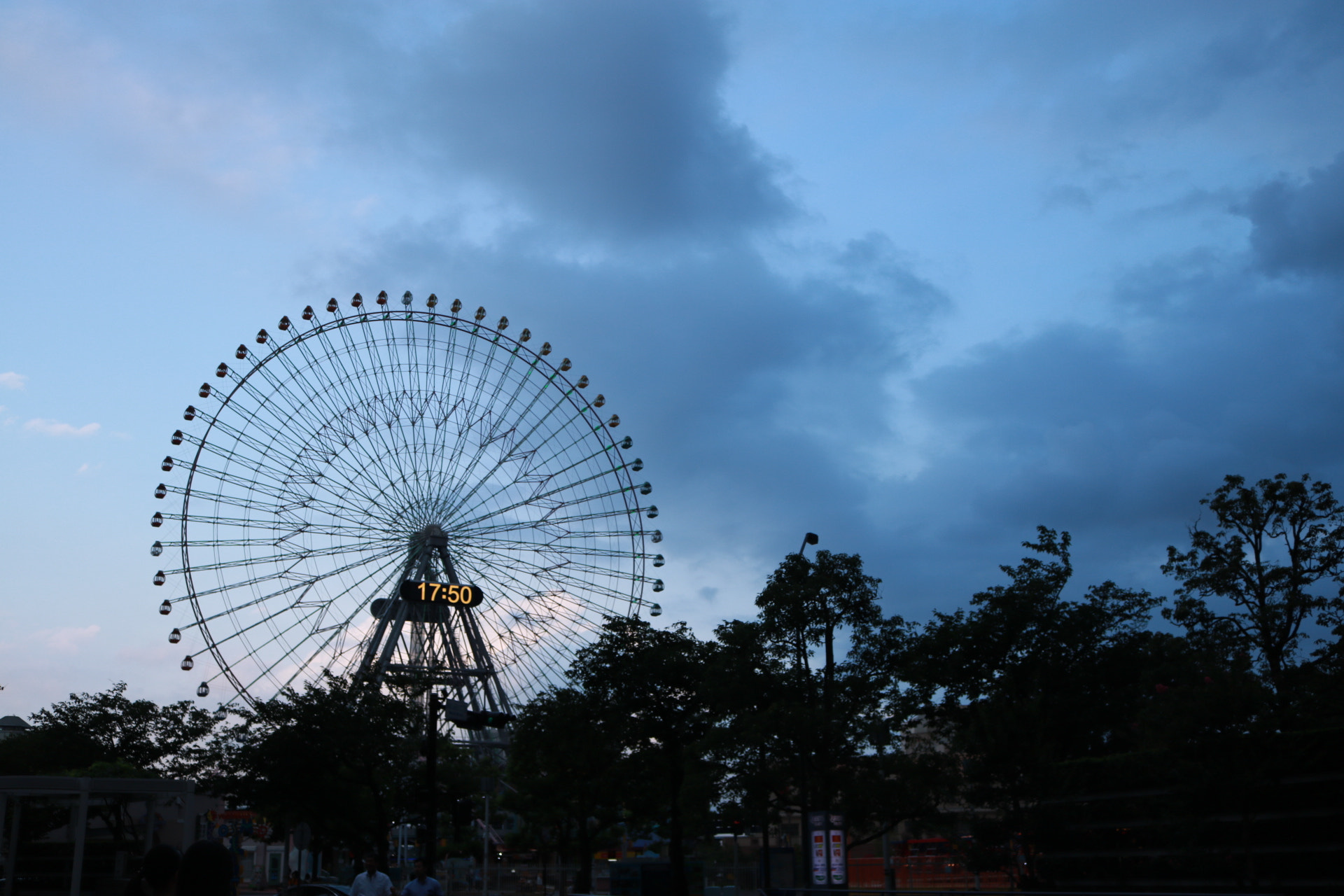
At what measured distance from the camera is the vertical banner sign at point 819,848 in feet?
86.2

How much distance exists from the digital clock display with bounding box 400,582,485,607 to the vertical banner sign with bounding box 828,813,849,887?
25.1 meters

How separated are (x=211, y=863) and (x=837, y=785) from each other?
97.4 feet

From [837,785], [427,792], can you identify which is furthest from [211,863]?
[837,785]

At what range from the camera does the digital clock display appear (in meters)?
47.4

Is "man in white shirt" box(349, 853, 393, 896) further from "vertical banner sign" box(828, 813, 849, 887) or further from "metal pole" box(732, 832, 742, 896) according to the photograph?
"metal pole" box(732, 832, 742, 896)

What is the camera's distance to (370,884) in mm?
18734

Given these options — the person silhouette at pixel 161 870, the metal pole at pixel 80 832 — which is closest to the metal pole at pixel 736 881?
the metal pole at pixel 80 832

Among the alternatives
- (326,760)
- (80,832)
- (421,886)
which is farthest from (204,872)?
(326,760)

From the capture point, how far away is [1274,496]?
35344 millimetres

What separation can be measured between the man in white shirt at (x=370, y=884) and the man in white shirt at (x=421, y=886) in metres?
0.41

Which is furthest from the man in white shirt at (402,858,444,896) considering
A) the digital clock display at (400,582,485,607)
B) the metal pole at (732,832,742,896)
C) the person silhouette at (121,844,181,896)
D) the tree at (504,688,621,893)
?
the digital clock display at (400,582,485,607)

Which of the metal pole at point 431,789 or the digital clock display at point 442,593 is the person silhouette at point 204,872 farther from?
the digital clock display at point 442,593

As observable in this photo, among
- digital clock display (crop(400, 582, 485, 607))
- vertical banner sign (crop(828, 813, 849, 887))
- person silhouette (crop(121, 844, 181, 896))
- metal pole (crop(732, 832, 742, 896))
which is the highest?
digital clock display (crop(400, 582, 485, 607))

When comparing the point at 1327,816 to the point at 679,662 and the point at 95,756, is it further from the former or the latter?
the point at 95,756
